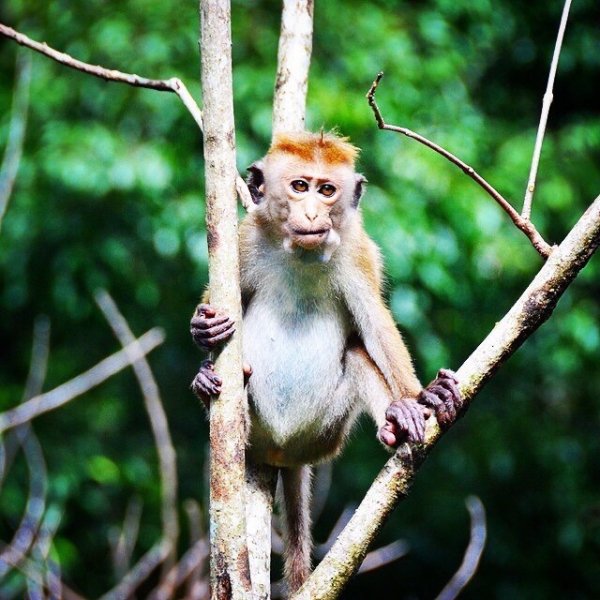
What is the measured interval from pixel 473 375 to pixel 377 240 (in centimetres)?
400

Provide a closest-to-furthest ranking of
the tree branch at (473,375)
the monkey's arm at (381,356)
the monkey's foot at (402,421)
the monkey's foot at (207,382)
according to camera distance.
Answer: the tree branch at (473,375) → the monkey's foot at (207,382) → the monkey's foot at (402,421) → the monkey's arm at (381,356)

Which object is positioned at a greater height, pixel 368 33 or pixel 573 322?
pixel 368 33

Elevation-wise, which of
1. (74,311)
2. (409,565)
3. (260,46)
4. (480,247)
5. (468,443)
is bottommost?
(409,565)

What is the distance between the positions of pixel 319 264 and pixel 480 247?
10.6 ft

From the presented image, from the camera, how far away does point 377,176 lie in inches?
307

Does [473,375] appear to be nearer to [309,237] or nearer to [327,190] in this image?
[309,237]

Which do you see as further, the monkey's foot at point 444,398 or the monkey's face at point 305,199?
the monkey's face at point 305,199

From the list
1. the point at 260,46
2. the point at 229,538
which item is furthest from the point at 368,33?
the point at 229,538

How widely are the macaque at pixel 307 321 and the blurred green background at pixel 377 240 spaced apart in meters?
2.24

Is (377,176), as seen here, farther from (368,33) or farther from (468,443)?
(468,443)

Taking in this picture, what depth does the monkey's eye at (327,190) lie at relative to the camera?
4711mm

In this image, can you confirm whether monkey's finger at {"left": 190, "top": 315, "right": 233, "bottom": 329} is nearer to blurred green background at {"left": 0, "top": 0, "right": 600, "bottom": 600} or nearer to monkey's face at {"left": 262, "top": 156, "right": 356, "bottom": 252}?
monkey's face at {"left": 262, "top": 156, "right": 356, "bottom": 252}

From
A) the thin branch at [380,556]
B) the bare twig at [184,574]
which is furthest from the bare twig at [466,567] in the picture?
the bare twig at [184,574]

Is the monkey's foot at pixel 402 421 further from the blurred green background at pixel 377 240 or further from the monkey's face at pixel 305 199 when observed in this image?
the blurred green background at pixel 377 240
